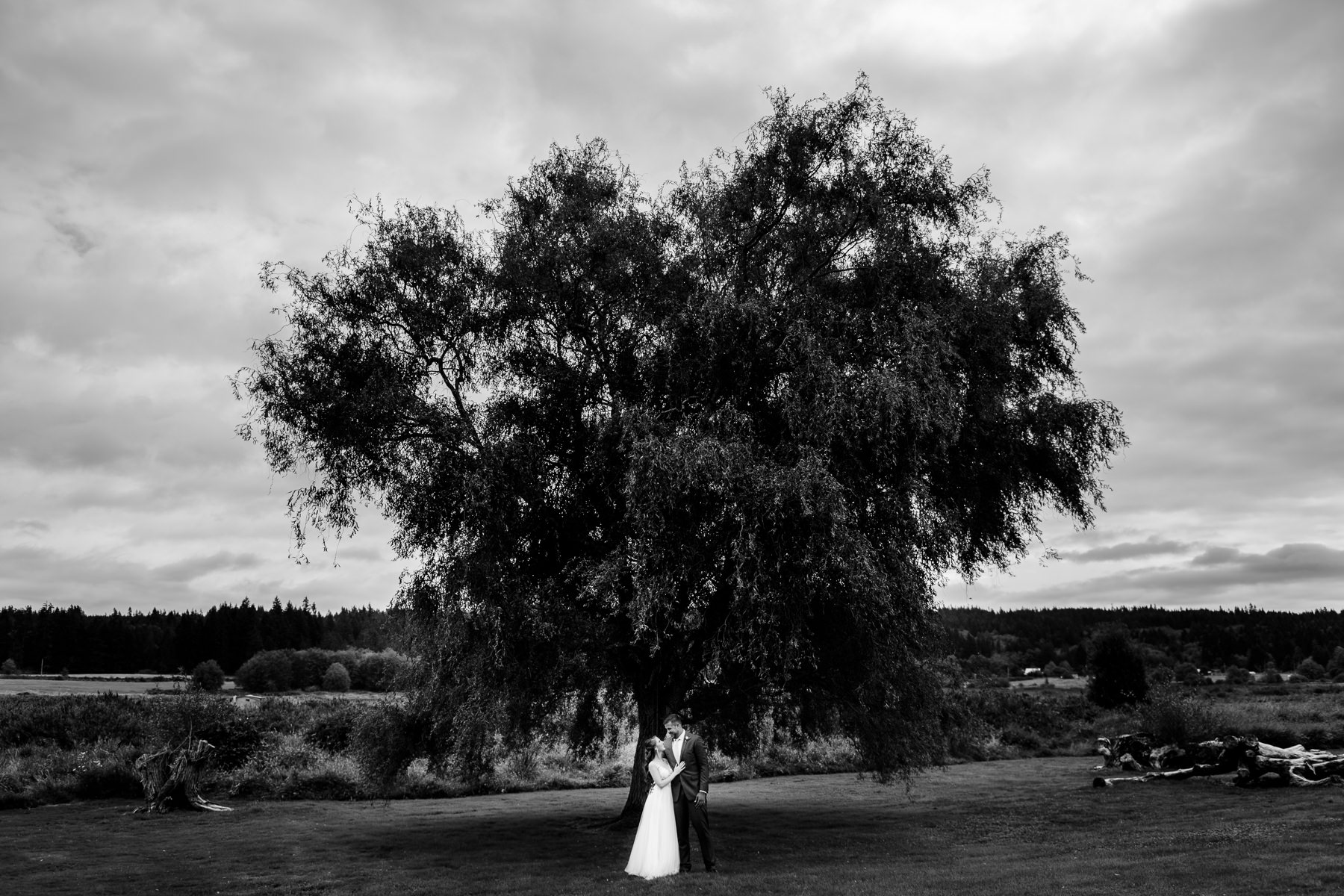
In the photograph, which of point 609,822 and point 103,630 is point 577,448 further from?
point 103,630

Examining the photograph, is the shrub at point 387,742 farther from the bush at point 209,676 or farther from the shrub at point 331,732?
the bush at point 209,676

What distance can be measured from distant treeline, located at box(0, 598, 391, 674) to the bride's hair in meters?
89.8

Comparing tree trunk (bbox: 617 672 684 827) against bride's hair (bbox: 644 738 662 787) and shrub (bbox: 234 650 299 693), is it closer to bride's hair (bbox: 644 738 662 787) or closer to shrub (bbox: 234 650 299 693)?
bride's hair (bbox: 644 738 662 787)

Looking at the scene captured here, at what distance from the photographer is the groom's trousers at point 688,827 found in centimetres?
1430

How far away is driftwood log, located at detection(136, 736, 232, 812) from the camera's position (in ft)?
80.9

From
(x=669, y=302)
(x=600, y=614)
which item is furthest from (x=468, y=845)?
(x=669, y=302)

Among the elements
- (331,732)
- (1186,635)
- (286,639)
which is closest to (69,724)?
(331,732)

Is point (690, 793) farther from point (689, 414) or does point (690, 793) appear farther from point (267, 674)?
point (267, 674)

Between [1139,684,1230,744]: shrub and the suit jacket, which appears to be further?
[1139,684,1230,744]: shrub

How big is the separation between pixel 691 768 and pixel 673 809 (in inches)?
25.5

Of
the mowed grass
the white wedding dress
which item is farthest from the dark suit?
the mowed grass

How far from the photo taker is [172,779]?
24.8 meters

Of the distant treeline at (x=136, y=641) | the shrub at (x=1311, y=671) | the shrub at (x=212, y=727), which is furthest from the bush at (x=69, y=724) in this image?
the shrub at (x=1311, y=671)

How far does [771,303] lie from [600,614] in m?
6.71
